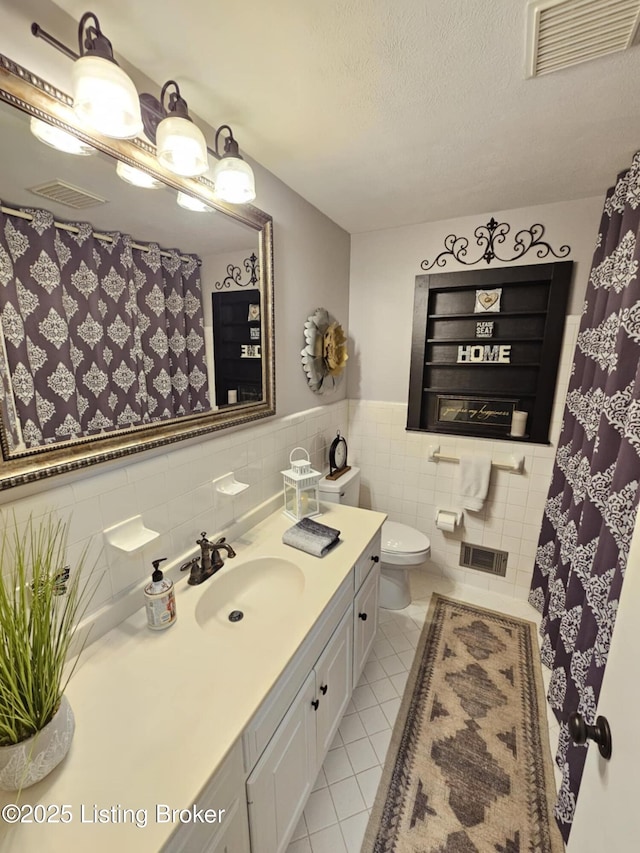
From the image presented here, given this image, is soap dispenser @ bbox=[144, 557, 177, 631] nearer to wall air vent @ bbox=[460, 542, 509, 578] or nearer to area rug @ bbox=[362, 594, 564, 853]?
area rug @ bbox=[362, 594, 564, 853]

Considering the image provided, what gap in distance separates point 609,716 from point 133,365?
54.6 inches

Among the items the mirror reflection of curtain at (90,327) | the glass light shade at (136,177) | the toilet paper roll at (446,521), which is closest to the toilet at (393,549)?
the toilet paper roll at (446,521)

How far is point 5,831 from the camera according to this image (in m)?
0.59

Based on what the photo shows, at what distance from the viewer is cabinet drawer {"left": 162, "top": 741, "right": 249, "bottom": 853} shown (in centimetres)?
63

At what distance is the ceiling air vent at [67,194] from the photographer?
0.83 meters

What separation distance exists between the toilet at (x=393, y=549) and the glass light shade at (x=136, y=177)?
1500mm

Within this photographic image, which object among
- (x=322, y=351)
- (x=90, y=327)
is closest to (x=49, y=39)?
(x=90, y=327)

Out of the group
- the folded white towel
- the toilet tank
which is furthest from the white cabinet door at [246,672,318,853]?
the folded white towel

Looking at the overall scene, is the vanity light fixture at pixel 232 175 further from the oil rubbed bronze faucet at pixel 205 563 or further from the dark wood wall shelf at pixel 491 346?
the dark wood wall shelf at pixel 491 346

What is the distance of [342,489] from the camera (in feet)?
6.64

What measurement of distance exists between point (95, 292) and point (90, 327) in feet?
0.31

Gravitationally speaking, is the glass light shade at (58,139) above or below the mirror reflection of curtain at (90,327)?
above

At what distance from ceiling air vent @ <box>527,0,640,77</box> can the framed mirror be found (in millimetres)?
974

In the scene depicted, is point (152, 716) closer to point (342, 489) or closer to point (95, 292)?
point (95, 292)
